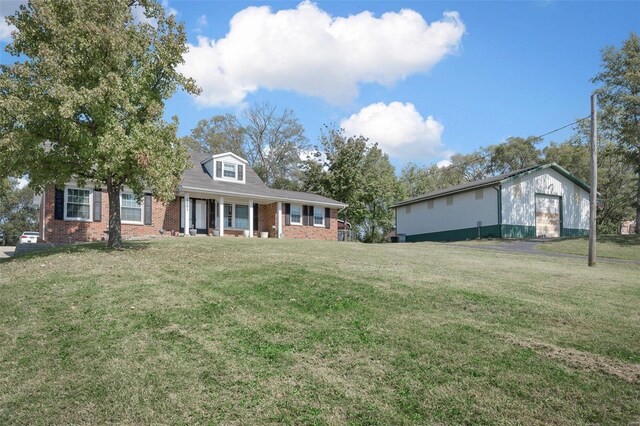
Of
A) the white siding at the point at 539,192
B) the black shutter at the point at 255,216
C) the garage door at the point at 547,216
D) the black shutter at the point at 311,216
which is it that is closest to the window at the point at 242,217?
the black shutter at the point at 255,216

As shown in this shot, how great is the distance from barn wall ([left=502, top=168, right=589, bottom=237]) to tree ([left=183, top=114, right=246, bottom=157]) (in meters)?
27.7

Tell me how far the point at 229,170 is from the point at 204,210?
3.11 metres

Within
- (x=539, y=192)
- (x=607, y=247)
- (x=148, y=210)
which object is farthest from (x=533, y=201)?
(x=148, y=210)

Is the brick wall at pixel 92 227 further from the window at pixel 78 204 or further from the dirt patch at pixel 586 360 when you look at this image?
the dirt patch at pixel 586 360

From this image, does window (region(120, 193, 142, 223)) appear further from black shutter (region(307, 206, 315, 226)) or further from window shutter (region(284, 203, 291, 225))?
black shutter (region(307, 206, 315, 226))

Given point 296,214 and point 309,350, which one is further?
point 296,214

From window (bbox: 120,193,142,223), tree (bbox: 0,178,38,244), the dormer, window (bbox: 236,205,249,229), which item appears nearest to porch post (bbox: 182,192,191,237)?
window (bbox: 120,193,142,223)

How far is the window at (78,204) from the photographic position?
19.5 meters

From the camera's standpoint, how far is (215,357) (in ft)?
17.9

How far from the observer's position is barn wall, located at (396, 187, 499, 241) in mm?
29391

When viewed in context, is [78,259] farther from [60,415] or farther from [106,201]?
[106,201]

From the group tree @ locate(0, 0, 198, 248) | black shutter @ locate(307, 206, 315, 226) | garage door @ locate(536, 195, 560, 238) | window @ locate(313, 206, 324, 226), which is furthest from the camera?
garage door @ locate(536, 195, 560, 238)

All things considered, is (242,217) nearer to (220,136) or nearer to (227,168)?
(227,168)

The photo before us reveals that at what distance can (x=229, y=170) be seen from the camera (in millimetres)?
26391
